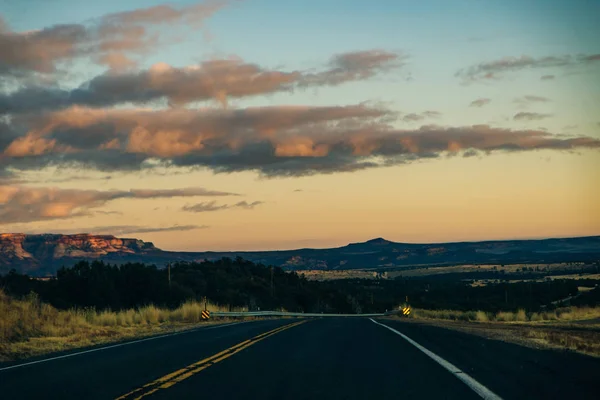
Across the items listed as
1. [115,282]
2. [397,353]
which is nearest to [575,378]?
[397,353]

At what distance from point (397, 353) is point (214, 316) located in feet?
91.5

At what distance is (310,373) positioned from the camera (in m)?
13.1

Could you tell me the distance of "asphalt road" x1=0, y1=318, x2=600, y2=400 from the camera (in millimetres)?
10891

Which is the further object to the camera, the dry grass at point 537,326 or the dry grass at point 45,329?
the dry grass at point 45,329

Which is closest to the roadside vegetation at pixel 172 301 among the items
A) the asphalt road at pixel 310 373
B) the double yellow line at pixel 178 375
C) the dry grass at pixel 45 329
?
the dry grass at pixel 45 329

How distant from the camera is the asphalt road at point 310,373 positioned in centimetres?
1089

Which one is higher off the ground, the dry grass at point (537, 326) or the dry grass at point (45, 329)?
the dry grass at point (45, 329)

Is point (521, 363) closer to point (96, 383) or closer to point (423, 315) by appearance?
point (96, 383)

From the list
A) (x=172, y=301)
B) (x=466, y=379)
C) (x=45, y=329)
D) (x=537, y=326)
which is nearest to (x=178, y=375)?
(x=466, y=379)

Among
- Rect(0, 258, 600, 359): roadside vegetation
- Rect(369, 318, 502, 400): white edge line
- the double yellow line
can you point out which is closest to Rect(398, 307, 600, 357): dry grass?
Rect(0, 258, 600, 359): roadside vegetation

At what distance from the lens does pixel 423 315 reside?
6047cm

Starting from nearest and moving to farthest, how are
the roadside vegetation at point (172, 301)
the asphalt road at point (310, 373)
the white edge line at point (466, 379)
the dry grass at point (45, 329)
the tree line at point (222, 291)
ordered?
the white edge line at point (466, 379) < the asphalt road at point (310, 373) < the dry grass at point (45, 329) < the roadside vegetation at point (172, 301) < the tree line at point (222, 291)

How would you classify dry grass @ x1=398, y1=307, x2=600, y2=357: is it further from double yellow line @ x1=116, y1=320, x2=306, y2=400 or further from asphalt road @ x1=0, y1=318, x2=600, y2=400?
double yellow line @ x1=116, y1=320, x2=306, y2=400

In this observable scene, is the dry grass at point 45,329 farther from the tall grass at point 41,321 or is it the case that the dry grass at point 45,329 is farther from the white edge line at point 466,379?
the white edge line at point 466,379
